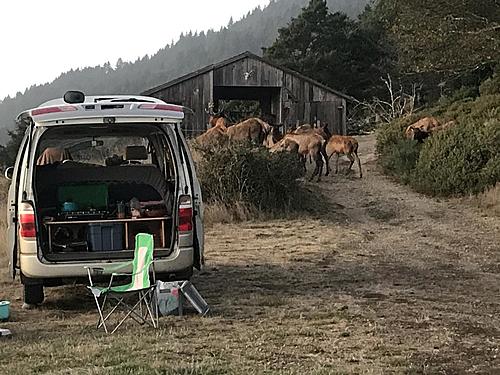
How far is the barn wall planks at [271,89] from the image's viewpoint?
98.4 ft

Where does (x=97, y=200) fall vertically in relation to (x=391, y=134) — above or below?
below

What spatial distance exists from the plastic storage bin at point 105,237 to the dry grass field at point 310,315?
685 mm

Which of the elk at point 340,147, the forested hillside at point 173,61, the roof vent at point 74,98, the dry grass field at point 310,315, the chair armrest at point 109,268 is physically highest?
the forested hillside at point 173,61

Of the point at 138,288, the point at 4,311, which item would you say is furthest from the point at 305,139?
the point at 138,288

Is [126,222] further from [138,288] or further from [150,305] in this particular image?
[138,288]

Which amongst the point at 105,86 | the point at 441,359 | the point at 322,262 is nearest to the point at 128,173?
the point at 322,262

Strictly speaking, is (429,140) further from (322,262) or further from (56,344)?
(56,344)

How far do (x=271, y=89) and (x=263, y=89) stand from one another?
41cm

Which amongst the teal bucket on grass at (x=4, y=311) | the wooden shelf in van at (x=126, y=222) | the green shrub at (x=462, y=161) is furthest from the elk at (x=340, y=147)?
the teal bucket on grass at (x=4, y=311)

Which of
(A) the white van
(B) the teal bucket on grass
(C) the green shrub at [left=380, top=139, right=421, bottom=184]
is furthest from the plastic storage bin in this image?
(C) the green shrub at [left=380, top=139, right=421, bottom=184]

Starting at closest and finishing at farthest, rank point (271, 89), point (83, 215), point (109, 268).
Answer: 1. point (109, 268)
2. point (83, 215)
3. point (271, 89)

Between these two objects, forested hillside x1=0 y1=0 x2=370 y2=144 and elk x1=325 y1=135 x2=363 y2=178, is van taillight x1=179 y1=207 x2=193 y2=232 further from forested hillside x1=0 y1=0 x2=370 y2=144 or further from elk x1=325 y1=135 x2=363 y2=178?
forested hillside x1=0 y1=0 x2=370 y2=144

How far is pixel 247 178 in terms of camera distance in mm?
15852

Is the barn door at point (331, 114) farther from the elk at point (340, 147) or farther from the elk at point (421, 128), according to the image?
the elk at point (340, 147)
